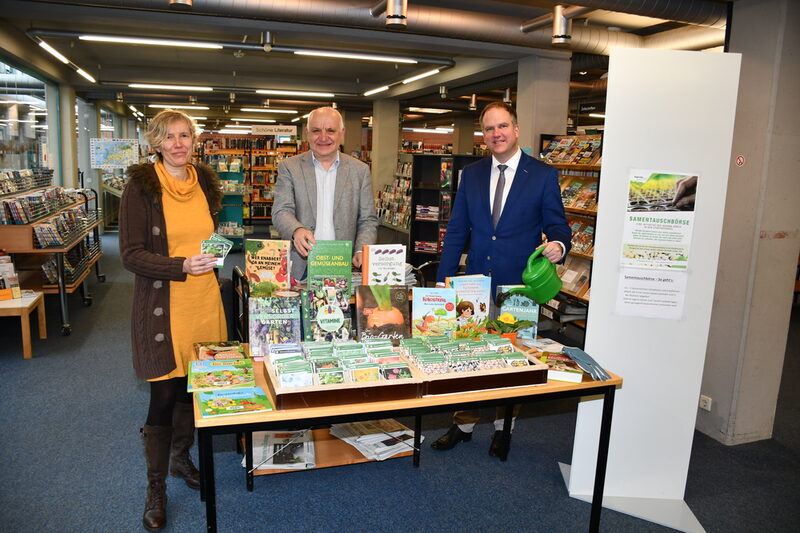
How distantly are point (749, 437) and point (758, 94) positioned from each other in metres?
2.28

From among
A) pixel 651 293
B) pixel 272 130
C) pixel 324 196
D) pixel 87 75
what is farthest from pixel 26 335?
pixel 272 130

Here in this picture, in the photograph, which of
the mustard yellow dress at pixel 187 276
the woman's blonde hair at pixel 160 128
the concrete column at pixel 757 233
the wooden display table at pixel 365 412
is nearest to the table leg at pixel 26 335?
the mustard yellow dress at pixel 187 276

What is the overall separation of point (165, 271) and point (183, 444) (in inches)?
43.2

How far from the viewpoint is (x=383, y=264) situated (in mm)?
2398

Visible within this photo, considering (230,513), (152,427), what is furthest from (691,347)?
(152,427)

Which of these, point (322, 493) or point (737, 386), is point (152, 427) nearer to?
point (322, 493)

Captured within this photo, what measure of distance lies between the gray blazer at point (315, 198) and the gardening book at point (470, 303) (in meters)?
0.95

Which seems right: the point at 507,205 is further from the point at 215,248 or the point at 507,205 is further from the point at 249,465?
the point at 249,465

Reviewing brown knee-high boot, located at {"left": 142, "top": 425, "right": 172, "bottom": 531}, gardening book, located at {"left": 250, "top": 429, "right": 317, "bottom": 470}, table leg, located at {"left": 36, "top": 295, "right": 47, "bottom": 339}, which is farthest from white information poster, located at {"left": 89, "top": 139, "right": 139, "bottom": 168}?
brown knee-high boot, located at {"left": 142, "top": 425, "right": 172, "bottom": 531}

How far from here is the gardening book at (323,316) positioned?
2.33 meters

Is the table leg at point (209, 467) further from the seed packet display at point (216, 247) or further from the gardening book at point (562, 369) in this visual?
the gardening book at point (562, 369)

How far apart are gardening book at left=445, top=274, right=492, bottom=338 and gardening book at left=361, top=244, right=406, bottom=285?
0.85 feet

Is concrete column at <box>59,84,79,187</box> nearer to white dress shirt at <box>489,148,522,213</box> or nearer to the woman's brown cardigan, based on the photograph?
the woman's brown cardigan

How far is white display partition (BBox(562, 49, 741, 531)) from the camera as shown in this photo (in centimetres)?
272
